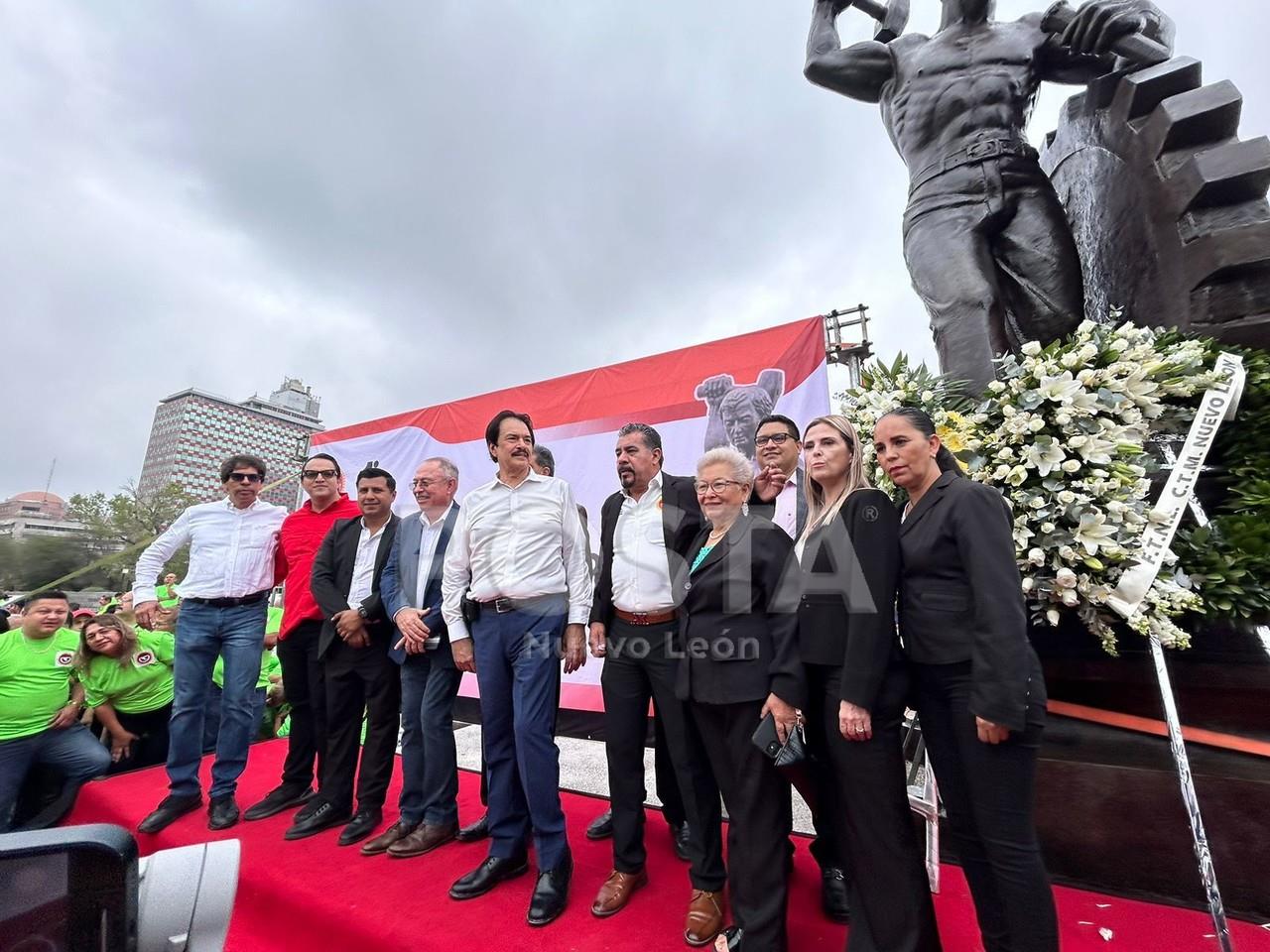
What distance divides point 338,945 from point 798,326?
12.7 ft

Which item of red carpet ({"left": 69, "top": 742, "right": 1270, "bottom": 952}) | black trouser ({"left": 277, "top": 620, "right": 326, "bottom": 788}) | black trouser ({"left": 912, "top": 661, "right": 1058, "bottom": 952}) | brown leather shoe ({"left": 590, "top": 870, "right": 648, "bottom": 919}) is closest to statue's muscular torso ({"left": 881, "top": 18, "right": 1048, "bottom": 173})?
black trouser ({"left": 912, "top": 661, "right": 1058, "bottom": 952})

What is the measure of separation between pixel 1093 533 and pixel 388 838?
10.4ft

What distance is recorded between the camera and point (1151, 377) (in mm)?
2363

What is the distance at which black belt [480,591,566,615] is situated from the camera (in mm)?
2416

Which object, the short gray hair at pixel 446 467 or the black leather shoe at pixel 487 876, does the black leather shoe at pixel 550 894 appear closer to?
the black leather shoe at pixel 487 876

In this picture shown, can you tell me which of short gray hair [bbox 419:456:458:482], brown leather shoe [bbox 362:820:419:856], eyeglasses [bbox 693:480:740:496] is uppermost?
short gray hair [bbox 419:456:458:482]

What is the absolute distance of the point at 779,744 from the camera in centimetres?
173

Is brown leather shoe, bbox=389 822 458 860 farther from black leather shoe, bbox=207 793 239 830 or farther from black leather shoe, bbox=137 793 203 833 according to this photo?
black leather shoe, bbox=137 793 203 833

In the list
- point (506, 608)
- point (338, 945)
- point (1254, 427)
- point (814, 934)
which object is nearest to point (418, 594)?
point (506, 608)

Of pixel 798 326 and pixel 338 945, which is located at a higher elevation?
pixel 798 326

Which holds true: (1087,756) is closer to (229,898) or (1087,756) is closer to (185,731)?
(229,898)

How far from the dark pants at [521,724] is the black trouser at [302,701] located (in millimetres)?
1258

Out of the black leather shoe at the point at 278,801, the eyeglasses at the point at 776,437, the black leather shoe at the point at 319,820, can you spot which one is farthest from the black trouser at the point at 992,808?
the black leather shoe at the point at 278,801

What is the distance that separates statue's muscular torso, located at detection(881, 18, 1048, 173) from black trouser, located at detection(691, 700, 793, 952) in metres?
3.29
